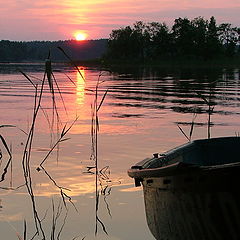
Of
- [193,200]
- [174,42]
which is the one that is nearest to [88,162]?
[193,200]

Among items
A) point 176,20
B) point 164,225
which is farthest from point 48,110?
point 176,20

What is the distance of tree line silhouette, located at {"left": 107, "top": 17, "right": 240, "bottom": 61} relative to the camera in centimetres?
11038

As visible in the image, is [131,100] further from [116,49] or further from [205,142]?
[116,49]

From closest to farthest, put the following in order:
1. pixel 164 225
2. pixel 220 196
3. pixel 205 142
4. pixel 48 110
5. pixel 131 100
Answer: pixel 220 196
pixel 164 225
pixel 205 142
pixel 48 110
pixel 131 100

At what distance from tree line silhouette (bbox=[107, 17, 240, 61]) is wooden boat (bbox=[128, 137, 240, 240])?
10155cm

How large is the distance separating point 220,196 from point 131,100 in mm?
19629

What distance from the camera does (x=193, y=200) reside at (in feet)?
19.0

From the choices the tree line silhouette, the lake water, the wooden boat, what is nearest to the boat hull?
the wooden boat

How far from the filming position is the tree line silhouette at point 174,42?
4345 inches

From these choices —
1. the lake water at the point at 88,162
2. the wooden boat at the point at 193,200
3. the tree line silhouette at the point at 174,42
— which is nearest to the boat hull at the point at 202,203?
the wooden boat at the point at 193,200

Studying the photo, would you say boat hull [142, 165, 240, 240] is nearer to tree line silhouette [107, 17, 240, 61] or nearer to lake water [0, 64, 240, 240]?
lake water [0, 64, 240, 240]

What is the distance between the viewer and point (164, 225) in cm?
641

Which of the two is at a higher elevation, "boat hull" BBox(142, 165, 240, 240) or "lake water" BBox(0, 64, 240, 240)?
"boat hull" BBox(142, 165, 240, 240)

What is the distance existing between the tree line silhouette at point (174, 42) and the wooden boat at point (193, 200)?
10155cm
